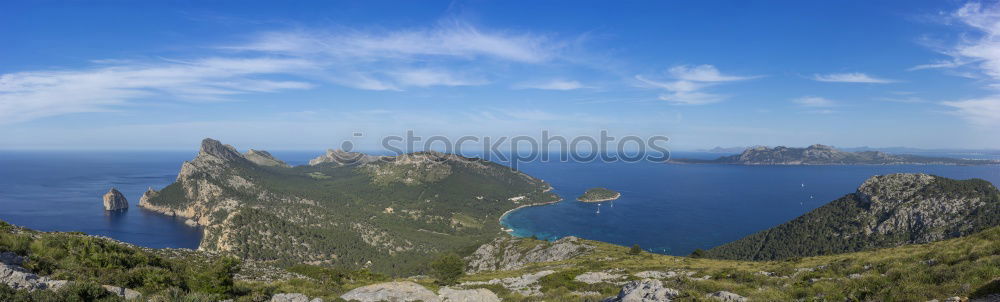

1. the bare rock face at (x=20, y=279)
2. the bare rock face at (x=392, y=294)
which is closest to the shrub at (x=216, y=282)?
the bare rock face at (x=20, y=279)

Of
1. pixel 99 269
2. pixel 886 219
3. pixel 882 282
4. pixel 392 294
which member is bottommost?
pixel 886 219

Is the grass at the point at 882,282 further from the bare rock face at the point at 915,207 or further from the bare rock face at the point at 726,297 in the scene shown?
the bare rock face at the point at 915,207

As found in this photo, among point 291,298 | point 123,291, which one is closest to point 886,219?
point 291,298

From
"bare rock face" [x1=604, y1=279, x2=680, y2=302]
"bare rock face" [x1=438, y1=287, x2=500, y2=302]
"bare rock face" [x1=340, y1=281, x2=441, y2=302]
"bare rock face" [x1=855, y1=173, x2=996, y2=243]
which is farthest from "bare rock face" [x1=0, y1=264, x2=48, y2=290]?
"bare rock face" [x1=855, y1=173, x2=996, y2=243]

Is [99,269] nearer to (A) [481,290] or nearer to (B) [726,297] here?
(A) [481,290]

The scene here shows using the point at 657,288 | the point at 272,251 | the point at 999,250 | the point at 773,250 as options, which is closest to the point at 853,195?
the point at 773,250

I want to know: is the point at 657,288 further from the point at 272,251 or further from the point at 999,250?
the point at 272,251
